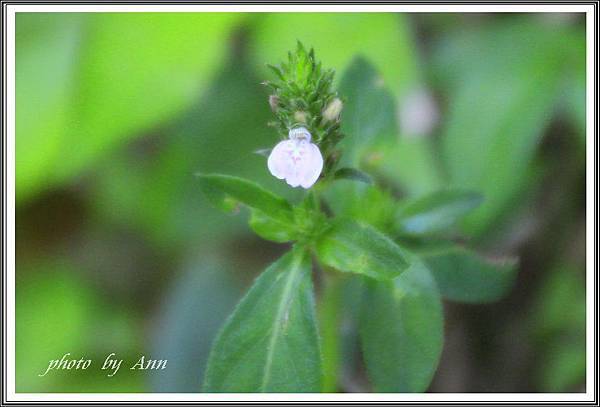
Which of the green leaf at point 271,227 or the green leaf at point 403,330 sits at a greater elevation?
the green leaf at point 271,227

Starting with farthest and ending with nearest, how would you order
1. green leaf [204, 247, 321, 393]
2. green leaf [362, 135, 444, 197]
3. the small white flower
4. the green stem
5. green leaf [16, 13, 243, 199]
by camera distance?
green leaf [16, 13, 243, 199] → green leaf [362, 135, 444, 197] → the green stem → green leaf [204, 247, 321, 393] → the small white flower

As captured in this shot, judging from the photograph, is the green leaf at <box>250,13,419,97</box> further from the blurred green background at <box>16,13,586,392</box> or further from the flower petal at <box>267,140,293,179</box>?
the flower petal at <box>267,140,293,179</box>

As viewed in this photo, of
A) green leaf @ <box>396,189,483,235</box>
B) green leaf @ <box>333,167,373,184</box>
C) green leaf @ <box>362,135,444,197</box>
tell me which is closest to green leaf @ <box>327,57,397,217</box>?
green leaf @ <box>396,189,483,235</box>

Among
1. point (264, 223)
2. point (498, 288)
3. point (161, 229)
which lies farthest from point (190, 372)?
point (498, 288)

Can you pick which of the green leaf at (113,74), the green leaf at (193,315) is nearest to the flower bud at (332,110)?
the green leaf at (113,74)

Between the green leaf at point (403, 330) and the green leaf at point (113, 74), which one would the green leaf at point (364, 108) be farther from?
the green leaf at point (113, 74)

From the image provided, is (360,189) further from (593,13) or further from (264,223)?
(593,13)
